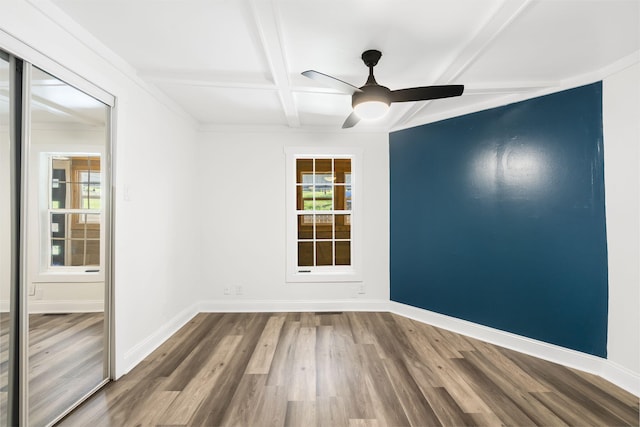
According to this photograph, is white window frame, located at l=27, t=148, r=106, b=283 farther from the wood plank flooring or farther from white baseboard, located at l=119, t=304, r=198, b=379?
white baseboard, located at l=119, t=304, r=198, b=379

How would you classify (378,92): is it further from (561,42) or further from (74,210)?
(74,210)

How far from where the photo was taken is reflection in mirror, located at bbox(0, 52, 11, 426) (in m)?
1.54

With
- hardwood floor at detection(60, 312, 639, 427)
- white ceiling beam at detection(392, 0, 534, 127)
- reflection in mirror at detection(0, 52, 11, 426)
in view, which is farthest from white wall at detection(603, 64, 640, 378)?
reflection in mirror at detection(0, 52, 11, 426)

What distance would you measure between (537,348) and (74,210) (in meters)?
4.06

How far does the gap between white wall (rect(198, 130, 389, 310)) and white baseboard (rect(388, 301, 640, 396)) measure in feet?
2.30

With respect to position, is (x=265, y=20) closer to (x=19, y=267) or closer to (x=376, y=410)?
(x=19, y=267)

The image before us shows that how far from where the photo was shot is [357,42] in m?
2.09

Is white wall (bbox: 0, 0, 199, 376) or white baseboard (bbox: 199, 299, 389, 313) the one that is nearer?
white wall (bbox: 0, 0, 199, 376)

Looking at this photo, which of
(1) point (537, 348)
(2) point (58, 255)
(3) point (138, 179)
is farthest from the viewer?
(1) point (537, 348)

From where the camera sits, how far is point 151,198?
2.85 meters

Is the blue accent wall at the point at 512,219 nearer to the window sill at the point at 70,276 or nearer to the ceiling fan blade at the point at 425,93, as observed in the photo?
the ceiling fan blade at the point at 425,93

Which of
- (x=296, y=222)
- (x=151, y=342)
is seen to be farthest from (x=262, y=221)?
(x=151, y=342)

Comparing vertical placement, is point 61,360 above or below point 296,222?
below

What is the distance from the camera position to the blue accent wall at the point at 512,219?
253 centimetres
